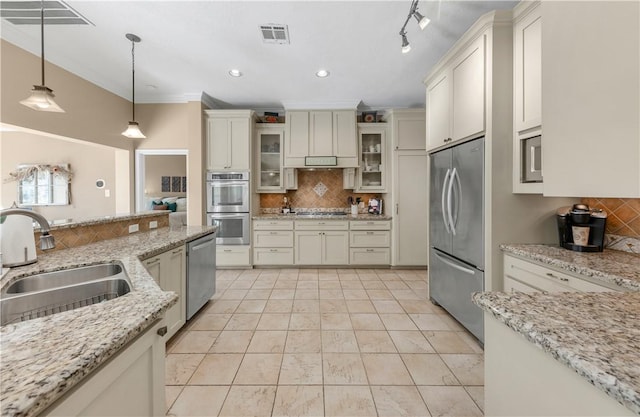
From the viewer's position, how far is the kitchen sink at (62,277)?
1.30 m

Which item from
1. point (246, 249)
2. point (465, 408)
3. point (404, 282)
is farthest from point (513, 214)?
point (246, 249)

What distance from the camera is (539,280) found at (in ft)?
5.56

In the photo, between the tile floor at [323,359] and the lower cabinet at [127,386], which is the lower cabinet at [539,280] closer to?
the tile floor at [323,359]

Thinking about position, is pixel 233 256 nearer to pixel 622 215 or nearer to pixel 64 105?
pixel 64 105

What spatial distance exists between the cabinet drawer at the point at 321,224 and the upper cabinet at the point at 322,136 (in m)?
0.99

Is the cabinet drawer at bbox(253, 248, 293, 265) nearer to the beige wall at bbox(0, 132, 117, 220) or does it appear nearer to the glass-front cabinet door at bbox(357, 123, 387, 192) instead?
the glass-front cabinet door at bbox(357, 123, 387, 192)

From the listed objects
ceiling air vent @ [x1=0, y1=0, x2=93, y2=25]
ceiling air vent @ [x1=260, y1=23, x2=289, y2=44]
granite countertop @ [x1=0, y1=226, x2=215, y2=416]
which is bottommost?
granite countertop @ [x1=0, y1=226, x2=215, y2=416]

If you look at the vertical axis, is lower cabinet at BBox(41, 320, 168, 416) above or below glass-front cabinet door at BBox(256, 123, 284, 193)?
below

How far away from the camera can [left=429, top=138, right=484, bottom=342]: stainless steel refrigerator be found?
2.09 m

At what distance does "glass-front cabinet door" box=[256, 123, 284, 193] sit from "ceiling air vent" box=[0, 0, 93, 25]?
246cm

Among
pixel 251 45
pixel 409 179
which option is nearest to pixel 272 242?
pixel 409 179

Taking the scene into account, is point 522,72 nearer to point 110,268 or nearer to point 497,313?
point 497,313

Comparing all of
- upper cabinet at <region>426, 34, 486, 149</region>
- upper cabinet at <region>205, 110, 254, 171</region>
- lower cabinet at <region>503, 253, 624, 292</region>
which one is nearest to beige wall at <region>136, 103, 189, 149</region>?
upper cabinet at <region>205, 110, 254, 171</region>

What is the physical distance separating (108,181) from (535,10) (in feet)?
25.3
